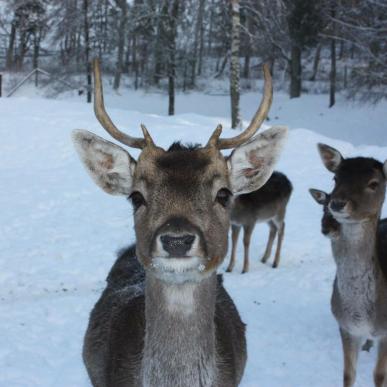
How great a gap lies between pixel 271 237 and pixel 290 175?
4.33m

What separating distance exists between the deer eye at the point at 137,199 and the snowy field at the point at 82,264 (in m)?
2.85

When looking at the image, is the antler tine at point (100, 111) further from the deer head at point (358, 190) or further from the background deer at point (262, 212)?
the background deer at point (262, 212)

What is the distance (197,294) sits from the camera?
3061mm

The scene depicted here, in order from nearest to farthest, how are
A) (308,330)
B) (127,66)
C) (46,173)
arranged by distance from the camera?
(308,330)
(46,173)
(127,66)

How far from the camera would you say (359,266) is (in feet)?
16.9

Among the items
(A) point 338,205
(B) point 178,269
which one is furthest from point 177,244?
(A) point 338,205

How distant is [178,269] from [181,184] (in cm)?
47

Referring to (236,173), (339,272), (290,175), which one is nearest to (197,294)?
(236,173)

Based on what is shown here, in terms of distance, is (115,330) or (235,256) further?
(235,256)

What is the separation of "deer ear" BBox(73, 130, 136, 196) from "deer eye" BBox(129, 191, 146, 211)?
21 centimetres

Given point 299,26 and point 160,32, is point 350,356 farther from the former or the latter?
point 299,26

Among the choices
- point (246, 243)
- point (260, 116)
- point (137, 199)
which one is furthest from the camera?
point (246, 243)

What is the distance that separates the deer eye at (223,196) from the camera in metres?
3.14

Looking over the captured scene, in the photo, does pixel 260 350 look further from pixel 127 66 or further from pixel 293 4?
pixel 127 66
